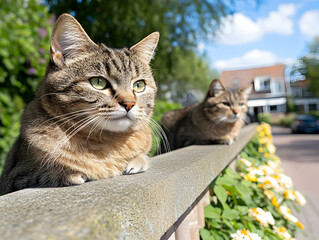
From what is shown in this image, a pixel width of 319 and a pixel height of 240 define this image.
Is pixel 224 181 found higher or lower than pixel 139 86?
lower

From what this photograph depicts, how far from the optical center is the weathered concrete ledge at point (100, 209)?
26.9 inches

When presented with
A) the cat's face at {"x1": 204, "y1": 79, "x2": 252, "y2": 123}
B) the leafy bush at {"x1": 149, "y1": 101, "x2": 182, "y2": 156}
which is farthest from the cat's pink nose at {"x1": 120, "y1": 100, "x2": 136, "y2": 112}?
the cat's face at {"x1": 204, "y1": 79, "x2": 252, "y2": 123}

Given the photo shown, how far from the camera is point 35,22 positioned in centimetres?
388

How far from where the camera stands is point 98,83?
1.40 m

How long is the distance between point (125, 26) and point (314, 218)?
378 cm

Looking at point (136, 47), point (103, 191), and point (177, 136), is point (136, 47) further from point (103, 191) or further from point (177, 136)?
point (177, 136)

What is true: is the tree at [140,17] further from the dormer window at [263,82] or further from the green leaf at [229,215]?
the dormer window at [263,82]

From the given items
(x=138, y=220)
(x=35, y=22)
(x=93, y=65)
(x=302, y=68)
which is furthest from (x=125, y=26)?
(x=302, y=68)

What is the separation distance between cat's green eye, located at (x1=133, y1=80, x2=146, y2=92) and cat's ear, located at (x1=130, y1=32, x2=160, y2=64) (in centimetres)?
19

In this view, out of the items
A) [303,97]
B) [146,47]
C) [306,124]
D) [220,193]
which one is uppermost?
[146,47]

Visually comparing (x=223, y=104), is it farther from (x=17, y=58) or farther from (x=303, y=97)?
(x=303, y=97)

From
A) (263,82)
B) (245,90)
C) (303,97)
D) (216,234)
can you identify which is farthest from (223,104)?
(303,97)

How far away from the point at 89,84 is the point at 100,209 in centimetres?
74

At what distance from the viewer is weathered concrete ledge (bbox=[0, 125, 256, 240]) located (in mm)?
682
